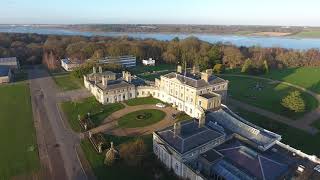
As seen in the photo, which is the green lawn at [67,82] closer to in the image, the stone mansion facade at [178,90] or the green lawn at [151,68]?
the stone mansion facade at [178,90]

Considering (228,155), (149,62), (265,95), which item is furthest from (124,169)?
(149,62)

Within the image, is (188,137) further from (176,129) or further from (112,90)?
(112,90)

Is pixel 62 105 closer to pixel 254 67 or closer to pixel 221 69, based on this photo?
pixel 221 69

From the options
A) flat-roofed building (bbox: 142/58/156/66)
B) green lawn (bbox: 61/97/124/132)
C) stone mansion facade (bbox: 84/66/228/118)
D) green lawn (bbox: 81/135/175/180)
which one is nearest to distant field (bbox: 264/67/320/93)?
stone mansion facade (bbox: 84/66/228/118)

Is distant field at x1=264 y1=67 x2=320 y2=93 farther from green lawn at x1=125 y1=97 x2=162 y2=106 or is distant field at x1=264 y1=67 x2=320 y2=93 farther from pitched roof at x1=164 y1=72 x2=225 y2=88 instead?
green lawn at x1=125 y1=97 x2=162 y2=106

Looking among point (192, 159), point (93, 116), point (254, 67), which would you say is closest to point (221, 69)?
point (254, 67)

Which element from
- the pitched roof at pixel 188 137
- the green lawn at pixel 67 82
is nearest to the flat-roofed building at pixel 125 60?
the green lawn at pixel 67 82
